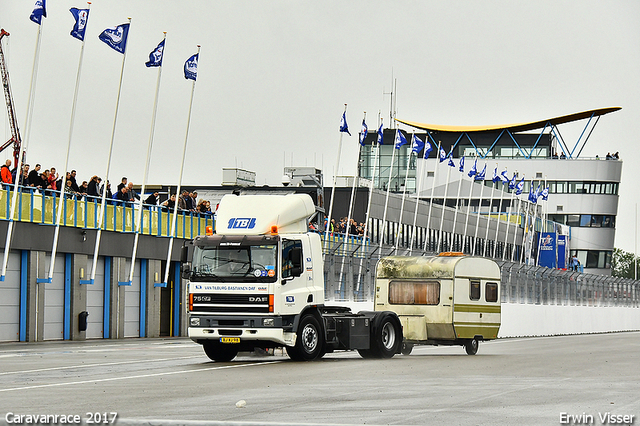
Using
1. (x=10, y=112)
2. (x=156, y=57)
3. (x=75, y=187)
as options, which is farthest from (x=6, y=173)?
(x=10, y=112)

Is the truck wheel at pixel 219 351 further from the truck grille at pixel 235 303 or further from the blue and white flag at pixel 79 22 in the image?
the blue and white flag at pixel 79 22

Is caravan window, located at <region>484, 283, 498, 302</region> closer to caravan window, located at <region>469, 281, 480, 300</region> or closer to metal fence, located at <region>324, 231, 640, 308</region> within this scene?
caravan window, located at <region>469, 281, 480, 300</region>

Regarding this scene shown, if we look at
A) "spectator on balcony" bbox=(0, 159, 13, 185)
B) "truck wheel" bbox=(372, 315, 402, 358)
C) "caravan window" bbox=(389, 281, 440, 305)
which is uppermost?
"spectator on balcony" bbox=(0, 159, 13, 185)

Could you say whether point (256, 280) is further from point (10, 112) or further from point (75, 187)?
point (10, 112)

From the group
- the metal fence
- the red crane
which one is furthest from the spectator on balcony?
the red crane

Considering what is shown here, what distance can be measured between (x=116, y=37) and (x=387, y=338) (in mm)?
15630

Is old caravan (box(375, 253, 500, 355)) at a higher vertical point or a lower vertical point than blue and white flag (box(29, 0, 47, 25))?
lower

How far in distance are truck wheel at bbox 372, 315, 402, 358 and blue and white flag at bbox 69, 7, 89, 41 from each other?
48.9 feet

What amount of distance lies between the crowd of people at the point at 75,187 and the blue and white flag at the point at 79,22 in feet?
13.7

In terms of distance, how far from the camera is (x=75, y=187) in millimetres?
37188

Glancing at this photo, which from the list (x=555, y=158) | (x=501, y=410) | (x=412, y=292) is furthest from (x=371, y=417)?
(x=555, y=158)

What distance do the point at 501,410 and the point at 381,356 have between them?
12.2 m

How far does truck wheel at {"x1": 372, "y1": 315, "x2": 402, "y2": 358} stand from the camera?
989 inches

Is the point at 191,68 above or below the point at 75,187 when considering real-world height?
above
